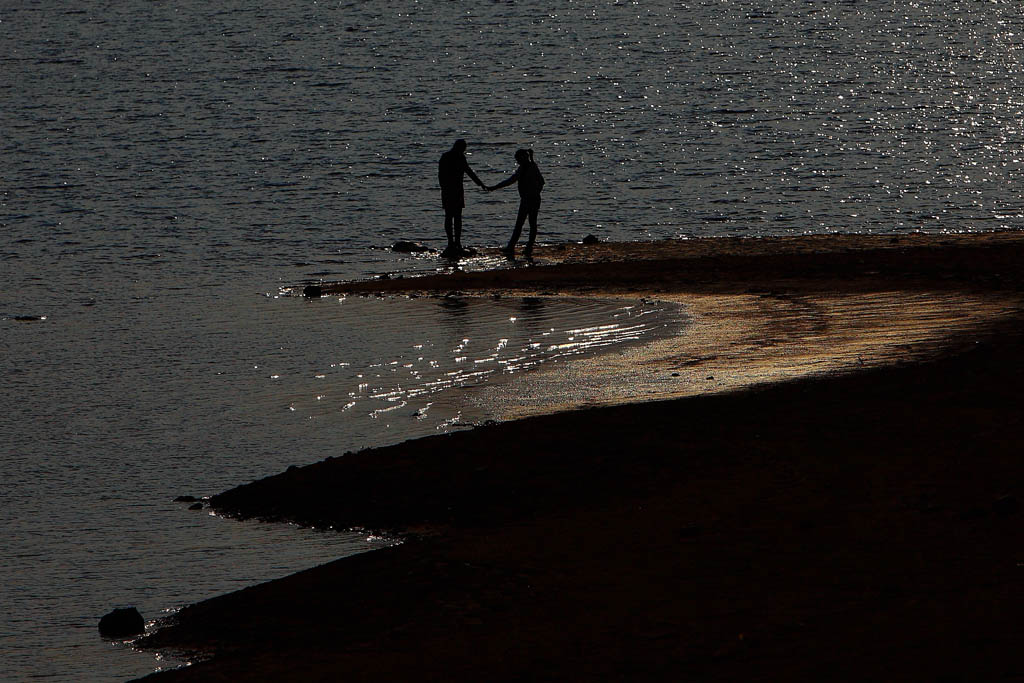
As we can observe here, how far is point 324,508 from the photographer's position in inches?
455

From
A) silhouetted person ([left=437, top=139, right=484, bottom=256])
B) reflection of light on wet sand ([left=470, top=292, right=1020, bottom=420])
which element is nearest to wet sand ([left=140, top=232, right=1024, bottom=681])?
reflection of light on wet sand ([left=470, top=292, right=1020, bottom=420])

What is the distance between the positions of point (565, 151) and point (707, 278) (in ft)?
85.4

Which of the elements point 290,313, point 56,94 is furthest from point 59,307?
point 56,94

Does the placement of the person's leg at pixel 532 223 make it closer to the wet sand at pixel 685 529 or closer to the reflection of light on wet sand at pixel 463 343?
the reflection of light on wet sand at pixel 463 343

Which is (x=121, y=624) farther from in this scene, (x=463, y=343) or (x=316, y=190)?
(x=316, y=190)

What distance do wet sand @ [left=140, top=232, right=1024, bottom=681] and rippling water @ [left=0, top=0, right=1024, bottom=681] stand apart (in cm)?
80

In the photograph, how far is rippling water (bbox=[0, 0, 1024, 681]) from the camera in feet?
41.6

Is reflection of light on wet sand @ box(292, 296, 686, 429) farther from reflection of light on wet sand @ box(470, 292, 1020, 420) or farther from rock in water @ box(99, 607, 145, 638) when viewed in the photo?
rock in water @ box(99, 607, 145, 638)

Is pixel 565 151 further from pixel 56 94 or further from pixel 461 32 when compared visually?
pixel 461 32


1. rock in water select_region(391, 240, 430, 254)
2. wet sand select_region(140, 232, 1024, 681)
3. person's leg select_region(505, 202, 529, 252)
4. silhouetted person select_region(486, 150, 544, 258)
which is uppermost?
silhouetted person select_region(486, 150, 544, 258)

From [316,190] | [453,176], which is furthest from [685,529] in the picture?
[316,190]

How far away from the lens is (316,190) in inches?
1570

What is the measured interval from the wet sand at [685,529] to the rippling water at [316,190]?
80 centimetres

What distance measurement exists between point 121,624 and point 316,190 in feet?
102
